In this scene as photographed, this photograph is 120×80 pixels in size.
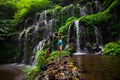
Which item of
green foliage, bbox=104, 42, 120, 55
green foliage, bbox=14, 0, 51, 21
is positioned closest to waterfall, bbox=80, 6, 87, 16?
green foliage, bbox=14, 0, 51, 21

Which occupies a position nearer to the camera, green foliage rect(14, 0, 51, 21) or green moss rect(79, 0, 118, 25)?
green moss rect(79, 0, 118, 25)

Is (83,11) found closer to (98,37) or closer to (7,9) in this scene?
(98,37)

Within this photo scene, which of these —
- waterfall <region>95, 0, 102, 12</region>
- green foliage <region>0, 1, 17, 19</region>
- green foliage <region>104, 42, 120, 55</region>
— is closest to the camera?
green foliage <region>104, 42, 120, 55</region>

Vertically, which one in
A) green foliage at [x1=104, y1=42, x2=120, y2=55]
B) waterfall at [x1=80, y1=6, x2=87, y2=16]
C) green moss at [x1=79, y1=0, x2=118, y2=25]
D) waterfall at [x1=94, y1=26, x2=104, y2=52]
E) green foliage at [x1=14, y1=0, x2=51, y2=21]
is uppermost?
green foliage at [x1=14, y1=0, x2=51, y2=21]

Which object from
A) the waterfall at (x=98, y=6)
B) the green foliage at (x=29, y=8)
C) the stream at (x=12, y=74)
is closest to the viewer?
the stream at (x=12, y=74)

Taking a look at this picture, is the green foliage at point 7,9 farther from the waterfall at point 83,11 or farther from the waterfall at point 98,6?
the waterfall at point 98,6

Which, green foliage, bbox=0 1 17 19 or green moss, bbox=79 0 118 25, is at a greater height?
green foliage, bbox=0 1 17 19

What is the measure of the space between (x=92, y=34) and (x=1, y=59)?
39.3 ft

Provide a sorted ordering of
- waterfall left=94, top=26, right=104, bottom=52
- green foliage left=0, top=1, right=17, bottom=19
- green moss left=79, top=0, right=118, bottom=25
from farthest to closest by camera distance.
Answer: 1. green foliage left=0, top=1, right=17, bottom=19
2. green moss left=79, top=0, right=118, bottom=25
3. waterfall left=94, top=26, right=104, bottom=52

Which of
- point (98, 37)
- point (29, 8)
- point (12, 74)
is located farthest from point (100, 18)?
point (29, 8)

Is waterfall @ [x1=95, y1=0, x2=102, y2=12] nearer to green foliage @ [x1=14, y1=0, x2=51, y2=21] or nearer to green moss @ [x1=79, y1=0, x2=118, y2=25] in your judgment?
green moss @ [x1=79, y1=0, x2=118, y2=25]

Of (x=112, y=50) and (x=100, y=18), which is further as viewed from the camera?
(x=100, y=18)

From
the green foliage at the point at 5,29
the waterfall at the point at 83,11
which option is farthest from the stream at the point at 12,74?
the waterfall at the point at 83,11

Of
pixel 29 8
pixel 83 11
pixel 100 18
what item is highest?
pixel 29 8
